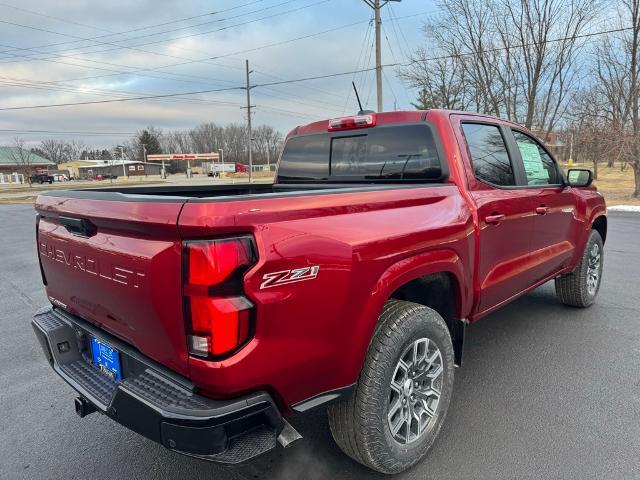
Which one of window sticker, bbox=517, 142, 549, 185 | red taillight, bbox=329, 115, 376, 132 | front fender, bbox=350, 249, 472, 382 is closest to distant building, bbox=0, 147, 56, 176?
red taillight, bbox=329, 115, 376, 132

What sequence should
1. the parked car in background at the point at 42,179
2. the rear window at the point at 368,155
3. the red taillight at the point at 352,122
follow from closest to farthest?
the rear window at the point at 368,155 < the red taillight at the point at 352,122 < the parked car in background at the point at 42,179

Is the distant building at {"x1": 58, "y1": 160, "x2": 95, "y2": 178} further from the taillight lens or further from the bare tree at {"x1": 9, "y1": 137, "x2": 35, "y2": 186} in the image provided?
the taillight lens

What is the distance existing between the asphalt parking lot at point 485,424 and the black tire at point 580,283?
0.34 m

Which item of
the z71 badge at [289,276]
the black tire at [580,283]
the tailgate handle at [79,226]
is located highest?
the tailgate handle at [79,226]

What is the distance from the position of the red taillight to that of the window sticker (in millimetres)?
1310

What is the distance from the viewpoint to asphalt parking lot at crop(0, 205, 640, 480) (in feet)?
8.04

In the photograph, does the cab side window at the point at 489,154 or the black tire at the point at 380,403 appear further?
the cab side window at the point at 489,154

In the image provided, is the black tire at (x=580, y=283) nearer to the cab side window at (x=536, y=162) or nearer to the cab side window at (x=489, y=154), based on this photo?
the cab side window at (x=536, y=162)

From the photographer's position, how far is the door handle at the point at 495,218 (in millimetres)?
2943

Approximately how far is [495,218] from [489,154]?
581mm

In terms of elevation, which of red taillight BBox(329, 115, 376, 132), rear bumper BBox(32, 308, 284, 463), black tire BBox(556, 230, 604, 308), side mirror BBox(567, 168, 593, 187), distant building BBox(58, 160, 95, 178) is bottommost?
black tire BBox(556, 230, 604, 308)

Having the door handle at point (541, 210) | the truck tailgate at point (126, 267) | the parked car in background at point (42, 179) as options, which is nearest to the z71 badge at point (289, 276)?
the truck tailgate at point (126, 267)

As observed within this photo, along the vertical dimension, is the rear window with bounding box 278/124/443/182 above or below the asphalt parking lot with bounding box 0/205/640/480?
above

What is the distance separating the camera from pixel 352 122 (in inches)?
134
